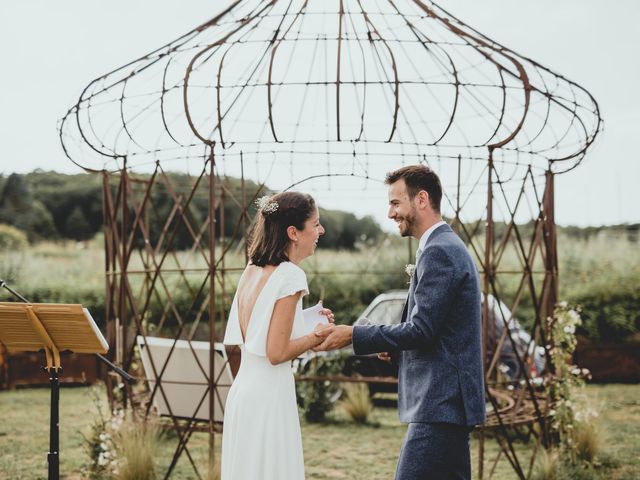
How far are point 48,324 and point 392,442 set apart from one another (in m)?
4.62

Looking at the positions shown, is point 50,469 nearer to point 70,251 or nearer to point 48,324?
point 48,324

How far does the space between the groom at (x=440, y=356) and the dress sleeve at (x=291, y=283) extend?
1.11ft

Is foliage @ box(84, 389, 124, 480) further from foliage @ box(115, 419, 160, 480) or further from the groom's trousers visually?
the groom's trousers

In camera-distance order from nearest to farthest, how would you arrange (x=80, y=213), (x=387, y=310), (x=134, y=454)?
(x=134, y=454)
(x=387, y=310)
(x=80, y=213)

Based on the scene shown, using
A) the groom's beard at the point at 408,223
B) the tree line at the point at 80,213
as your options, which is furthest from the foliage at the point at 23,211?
the groom's beard at the point at 408,223

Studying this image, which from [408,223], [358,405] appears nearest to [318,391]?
[358,405]

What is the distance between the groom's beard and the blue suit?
0.14 meters

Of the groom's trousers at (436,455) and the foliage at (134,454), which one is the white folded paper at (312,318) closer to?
the groom's trousers at (436,455)

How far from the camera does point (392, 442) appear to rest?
744 centimetres

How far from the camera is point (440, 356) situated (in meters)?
2.85

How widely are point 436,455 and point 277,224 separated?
3.74 ft

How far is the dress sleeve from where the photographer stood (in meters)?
3.04

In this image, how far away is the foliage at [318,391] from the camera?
334 inches

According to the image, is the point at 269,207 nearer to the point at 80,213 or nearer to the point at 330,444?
the point at 330,444
